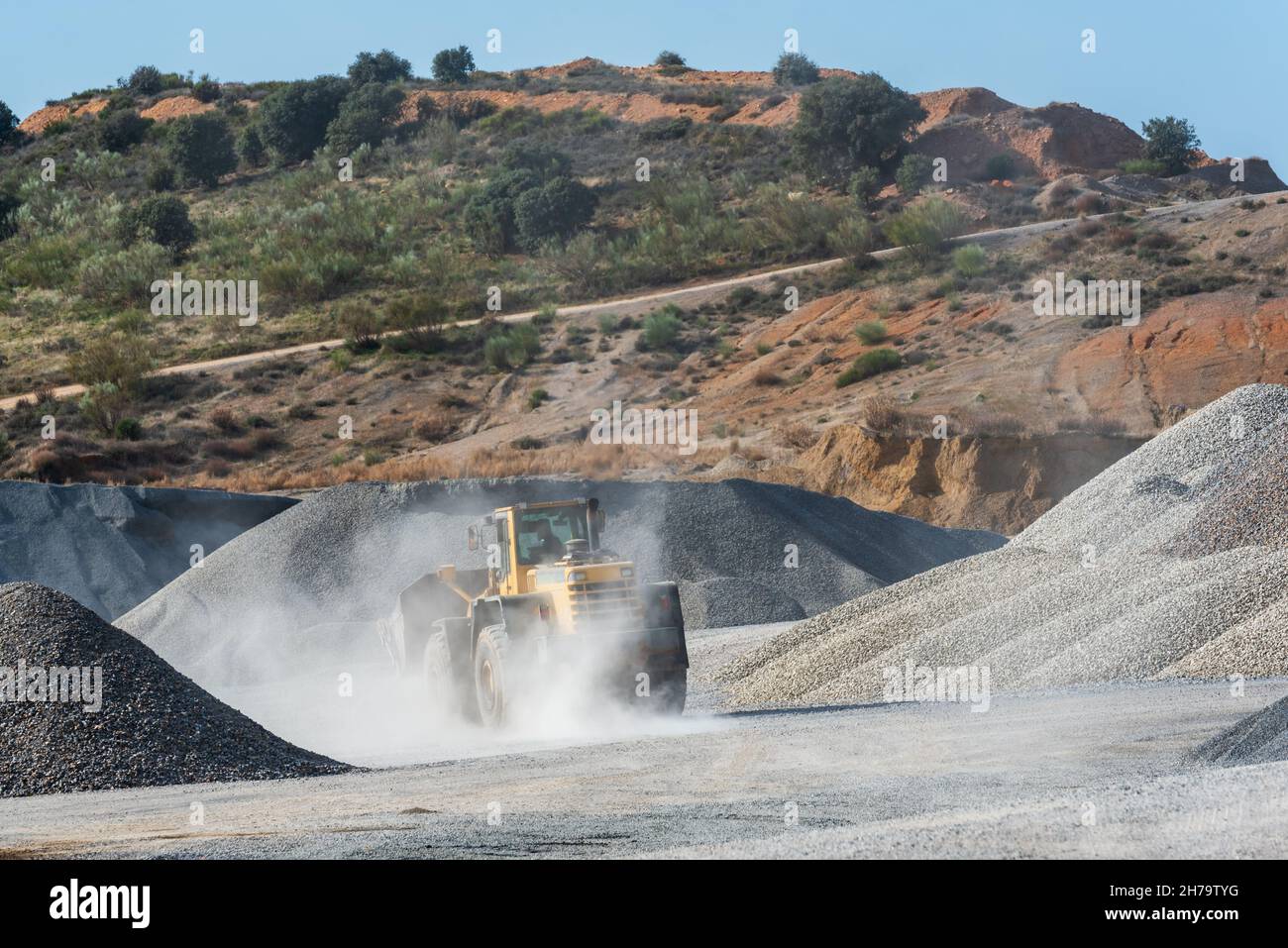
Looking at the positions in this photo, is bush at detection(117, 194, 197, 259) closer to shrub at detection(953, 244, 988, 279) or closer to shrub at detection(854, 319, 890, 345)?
shrub at detection(854, 319, 890, 345)

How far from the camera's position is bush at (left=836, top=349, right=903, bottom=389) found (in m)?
44.9

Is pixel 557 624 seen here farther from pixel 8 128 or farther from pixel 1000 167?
pixel 8 128

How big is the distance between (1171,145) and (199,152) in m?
48.2

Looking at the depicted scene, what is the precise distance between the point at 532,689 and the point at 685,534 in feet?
47.6

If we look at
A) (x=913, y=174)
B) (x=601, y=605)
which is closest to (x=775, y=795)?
(x=601, y=605)

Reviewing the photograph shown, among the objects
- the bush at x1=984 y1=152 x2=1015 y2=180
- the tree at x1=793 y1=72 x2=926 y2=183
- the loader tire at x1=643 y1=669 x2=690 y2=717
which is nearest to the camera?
the loader tire at x1=643 y1=669 x2=690 y2=717

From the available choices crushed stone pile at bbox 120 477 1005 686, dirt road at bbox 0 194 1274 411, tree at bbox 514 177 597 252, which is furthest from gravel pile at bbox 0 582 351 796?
tree at bbox 514 177 597 252

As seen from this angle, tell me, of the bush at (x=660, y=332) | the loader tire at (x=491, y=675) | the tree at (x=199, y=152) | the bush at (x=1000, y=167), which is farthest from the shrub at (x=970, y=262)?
the tree at (x=199, y=152)

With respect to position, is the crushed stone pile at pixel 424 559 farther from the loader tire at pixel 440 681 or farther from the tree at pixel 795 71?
the tree at pixel 795 71

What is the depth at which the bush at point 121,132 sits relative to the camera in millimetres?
82938

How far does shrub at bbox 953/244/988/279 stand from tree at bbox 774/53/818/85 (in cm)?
3823

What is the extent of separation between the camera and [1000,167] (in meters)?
64.7

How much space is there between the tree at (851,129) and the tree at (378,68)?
3434cm

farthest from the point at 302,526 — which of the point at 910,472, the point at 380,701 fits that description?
the point at 910,472
